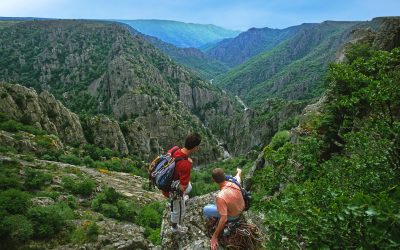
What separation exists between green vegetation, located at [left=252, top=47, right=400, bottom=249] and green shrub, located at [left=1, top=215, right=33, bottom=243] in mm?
11990

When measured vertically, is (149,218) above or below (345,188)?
below

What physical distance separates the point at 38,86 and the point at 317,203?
15888cm

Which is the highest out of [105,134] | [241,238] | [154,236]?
[241,238]

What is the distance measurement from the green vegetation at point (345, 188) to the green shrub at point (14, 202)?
1365 cm

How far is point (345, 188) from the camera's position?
8156mm

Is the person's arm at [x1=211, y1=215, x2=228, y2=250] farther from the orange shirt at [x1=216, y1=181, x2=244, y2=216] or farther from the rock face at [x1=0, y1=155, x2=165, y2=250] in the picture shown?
the rock face at [x1=0, y1=155, x2=165, y2=250]

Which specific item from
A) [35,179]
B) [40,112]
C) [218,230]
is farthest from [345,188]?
[40,112]

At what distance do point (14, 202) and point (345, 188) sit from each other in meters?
16.9

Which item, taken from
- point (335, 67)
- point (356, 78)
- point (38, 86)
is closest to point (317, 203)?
point (356, 78)

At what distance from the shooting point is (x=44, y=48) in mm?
178000

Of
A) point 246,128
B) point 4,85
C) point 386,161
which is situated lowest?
point 246,128

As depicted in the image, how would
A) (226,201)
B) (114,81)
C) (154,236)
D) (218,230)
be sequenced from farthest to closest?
(114,81), (154,236), (226,201), (218,230)

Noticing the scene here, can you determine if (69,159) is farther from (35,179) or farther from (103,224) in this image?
(103,224)

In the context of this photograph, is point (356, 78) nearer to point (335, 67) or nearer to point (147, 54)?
point (335, 67)
